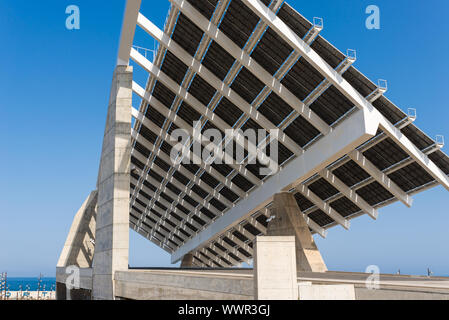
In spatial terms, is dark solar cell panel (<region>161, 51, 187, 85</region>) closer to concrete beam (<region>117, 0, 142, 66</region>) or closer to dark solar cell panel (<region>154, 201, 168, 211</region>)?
concrete beam (<region>117, 0, 142, 66</region>)

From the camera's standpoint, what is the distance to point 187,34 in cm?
2333

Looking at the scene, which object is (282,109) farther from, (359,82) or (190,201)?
(190,201)

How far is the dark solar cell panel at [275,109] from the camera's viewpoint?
79.6 ft

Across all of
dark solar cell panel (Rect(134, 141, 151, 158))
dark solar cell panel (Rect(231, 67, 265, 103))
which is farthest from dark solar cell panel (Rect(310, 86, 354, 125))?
dark solar cell panel (Rect(134, 141, 151, 158))

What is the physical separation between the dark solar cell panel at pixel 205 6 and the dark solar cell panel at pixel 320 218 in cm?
1816

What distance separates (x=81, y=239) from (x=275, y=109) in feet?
66.9

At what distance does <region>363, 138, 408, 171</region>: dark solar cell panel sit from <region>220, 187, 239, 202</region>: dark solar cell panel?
47.0ft

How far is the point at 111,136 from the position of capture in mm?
24422

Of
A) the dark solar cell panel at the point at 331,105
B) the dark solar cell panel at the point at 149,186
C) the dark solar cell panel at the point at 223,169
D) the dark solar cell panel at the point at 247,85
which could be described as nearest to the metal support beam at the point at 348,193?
the dark solar cell panel at the point at 331,105

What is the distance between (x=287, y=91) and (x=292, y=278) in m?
14.9

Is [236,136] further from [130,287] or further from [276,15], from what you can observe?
[130,287]

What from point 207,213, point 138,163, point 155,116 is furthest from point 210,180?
point 138,163

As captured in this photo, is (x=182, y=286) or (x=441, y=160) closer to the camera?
(x=182, y=286)
